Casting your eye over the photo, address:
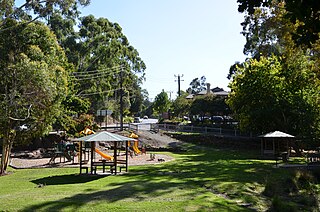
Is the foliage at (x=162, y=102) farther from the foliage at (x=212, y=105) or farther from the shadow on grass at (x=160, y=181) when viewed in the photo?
the shadow on grass at (x=160, y=181)

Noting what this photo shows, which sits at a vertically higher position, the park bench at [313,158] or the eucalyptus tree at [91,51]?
the eucalyptus tree at [91,51]

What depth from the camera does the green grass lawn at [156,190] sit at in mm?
10703

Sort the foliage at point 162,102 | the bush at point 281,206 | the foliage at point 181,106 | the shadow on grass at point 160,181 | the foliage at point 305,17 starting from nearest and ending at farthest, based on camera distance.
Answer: the foliage at point 305,17 < the shadow on grass at point 160,181 < the bush at point 281,206 < the foliage at point 181,106 < the foliage at point 162,102

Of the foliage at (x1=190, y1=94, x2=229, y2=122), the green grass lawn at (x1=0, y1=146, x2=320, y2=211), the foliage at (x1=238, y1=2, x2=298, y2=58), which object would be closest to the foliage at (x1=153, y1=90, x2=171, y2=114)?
the foliage at (x1=190, y1=94, x2=229, y2=122)

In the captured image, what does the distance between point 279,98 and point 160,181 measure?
18221mm

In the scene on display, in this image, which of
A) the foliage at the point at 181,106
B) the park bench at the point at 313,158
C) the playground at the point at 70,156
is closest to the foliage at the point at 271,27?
the park bench at the point at 313,158

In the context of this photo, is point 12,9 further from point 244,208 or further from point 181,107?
point 181,107

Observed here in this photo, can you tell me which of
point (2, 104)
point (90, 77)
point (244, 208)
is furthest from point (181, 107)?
point (244, 208)

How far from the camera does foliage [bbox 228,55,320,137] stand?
90.5 feet

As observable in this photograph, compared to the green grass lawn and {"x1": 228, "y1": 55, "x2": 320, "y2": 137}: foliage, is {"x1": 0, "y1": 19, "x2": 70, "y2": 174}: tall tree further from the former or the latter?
{"x1": 228, "y1": 55, "x2": 320, "y2": 137}: foliage

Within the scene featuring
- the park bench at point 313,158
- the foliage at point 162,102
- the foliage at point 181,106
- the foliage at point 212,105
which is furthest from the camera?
the foliage at point 162,102

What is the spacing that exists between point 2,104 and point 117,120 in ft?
177

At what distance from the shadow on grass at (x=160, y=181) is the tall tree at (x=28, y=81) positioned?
468cm

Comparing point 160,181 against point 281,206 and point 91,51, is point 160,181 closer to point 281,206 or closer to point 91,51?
point 281,206
